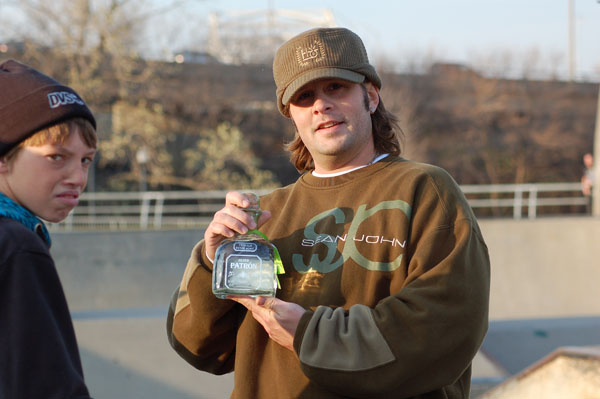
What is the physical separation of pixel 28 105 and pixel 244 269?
854 millimetres

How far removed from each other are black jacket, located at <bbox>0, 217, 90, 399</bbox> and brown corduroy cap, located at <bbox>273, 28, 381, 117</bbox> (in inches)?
45.3

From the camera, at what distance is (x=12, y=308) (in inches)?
61.4

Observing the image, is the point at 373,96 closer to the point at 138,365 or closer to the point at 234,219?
the point at 234,219

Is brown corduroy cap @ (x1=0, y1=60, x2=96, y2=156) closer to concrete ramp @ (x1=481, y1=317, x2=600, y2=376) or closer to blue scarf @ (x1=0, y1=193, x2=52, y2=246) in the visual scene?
blue scarf @ (x1=0, y1=193, x2=52, y2=246)

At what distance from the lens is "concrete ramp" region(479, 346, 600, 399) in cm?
201

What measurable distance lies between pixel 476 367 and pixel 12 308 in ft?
14.3

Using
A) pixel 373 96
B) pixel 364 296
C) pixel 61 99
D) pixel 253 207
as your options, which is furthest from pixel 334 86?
pixel 61 99

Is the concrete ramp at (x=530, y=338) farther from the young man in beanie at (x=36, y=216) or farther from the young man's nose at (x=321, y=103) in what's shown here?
the young man in beanie at (x=36, y=216)

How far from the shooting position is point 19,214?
178cm

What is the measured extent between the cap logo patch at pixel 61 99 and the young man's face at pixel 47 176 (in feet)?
0.32

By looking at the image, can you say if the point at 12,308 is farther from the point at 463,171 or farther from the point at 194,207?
the point at 463,171

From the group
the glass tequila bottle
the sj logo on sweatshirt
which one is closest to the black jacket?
the glass tequila bottle

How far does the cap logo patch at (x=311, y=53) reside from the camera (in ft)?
7.54

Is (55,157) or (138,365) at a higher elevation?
(55,157)
